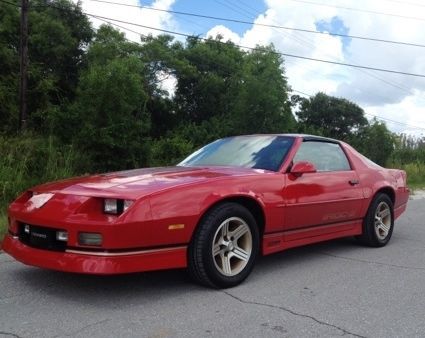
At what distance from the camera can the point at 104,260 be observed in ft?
12.7

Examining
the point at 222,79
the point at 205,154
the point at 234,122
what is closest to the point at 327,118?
the point at 222,79

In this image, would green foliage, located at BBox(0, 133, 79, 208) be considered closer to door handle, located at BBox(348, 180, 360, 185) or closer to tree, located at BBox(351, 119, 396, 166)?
door handle, located at BBox(348, 180, 360, 185)

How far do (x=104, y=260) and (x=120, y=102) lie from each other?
13.9 metres

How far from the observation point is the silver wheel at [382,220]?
6.46 metres

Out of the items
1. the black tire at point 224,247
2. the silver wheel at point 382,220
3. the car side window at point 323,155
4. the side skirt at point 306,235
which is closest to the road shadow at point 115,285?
the black tire at point 224,247

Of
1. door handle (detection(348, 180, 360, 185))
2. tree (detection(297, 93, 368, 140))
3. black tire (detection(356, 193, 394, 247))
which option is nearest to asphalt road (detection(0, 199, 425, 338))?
black tire (detection(356, 193, 394, 247))

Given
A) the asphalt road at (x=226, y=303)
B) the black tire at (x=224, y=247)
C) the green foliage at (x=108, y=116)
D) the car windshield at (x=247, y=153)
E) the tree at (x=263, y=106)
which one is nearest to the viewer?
the asphalt road at (x=226, y=303)

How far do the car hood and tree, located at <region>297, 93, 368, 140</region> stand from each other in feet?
168

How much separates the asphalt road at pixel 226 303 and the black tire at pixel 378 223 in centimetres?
79

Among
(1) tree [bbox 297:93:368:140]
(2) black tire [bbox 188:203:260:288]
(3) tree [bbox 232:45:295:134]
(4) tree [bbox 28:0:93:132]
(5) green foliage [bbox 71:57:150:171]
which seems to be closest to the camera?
(2) black tire [bbox 188:203:260:288]

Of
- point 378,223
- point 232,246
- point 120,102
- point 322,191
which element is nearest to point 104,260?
point 232,246

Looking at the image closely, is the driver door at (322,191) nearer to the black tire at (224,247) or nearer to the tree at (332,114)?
the black tire at (224,247)

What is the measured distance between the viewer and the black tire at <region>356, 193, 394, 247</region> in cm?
629

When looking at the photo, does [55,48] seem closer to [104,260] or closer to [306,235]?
[306,235]
